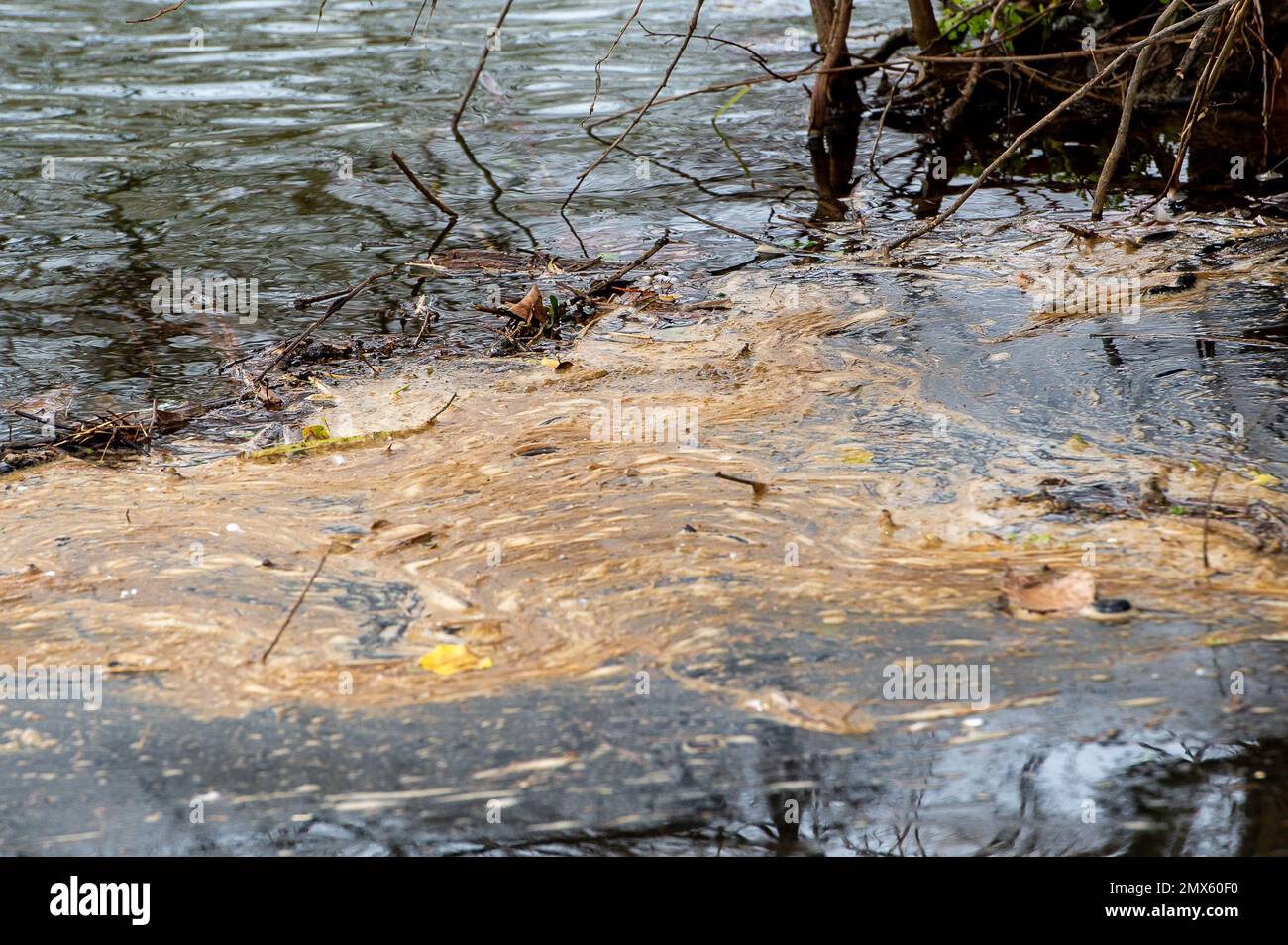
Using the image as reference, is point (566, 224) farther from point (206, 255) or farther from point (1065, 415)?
point (1065, 415)

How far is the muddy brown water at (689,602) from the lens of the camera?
7.84ft

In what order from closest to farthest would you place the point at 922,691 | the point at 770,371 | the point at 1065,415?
the point at 922,691, the point at 1065,415, the point at 770,371

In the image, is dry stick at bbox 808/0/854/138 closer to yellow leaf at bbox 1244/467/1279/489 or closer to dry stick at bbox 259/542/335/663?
yellow leaf at bbox 1244/467/1279/489
